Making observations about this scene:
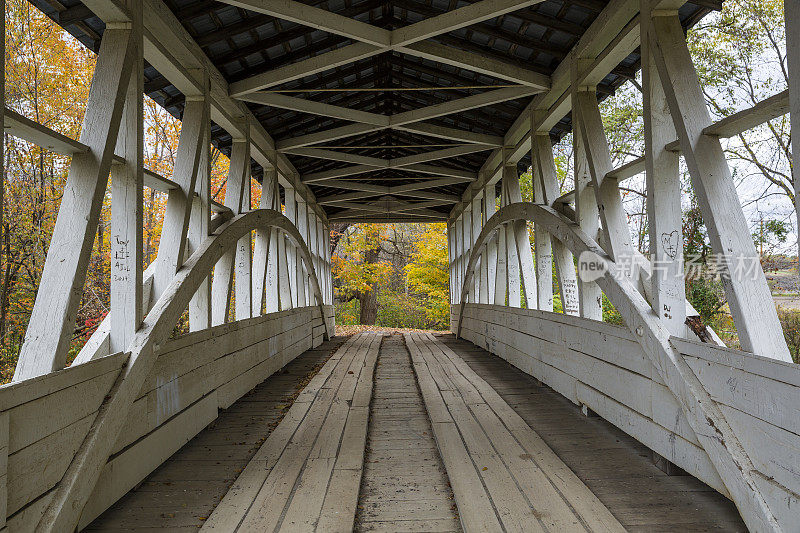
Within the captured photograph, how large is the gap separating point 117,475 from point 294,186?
6381mm

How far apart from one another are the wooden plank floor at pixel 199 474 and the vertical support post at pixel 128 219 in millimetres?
794

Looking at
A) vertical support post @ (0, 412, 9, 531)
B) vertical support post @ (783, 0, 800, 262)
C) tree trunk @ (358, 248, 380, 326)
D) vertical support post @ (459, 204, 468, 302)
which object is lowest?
vertical support post @ (0, 412, 9, 531)

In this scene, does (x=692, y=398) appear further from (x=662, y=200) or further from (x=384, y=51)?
(x=384, y=51)

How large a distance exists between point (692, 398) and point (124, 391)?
2.76m

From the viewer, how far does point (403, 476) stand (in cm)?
296

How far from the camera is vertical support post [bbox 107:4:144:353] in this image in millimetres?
2873

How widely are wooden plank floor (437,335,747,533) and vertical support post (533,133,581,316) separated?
36.7 inches

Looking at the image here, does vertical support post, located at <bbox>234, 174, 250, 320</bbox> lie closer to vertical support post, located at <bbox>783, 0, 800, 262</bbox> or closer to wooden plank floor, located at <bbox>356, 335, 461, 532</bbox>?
wooden plank floor, located at <bbox>356, 335, 461, 532</bbox>

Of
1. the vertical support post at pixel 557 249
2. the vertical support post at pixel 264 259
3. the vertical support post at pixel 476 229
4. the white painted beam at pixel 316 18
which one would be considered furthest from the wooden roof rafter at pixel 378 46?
the vertical support post at pixel 476 229

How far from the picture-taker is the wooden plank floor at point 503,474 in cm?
230

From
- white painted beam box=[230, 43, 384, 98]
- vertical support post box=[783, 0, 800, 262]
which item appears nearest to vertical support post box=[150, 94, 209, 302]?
white painted beam box=[230, 43, 384, 98]

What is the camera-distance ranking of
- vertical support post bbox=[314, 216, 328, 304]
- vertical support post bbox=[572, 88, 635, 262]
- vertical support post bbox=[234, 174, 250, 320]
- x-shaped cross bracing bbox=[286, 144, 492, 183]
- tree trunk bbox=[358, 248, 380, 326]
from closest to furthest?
vertical support post bbox=[572, 88, 635, 262] < vertical support post bbox=[234, 174, 250, 320] < x-shaped cross bracing bbox=[286, 144, 492, 183] < vertical support post bbox=[314, 216, 328, 304] < tree trunk bbox=[358, 248, 380, 326]

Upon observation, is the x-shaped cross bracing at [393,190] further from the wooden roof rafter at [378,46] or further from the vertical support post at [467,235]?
the wooden roof rafter at [378,46]

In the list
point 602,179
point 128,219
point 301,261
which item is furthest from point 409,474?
point 301,261
